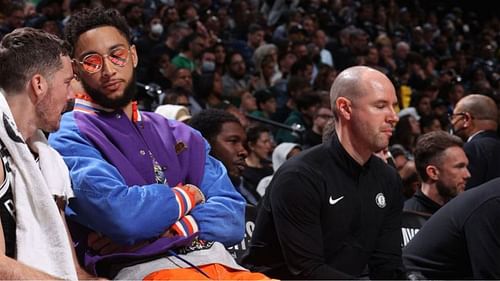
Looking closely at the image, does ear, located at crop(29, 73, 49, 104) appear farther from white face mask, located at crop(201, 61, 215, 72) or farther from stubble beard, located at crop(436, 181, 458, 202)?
white face mask, located at crop(201, 61, 215, 72)

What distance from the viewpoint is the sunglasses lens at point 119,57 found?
3557mm

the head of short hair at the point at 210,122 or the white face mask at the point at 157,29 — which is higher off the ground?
the head of short hair at the point at 210,122

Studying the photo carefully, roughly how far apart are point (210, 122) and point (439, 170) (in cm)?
149

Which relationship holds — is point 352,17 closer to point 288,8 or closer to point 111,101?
point 288,8

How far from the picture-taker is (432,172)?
19.0 ft

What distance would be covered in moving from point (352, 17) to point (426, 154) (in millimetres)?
10557

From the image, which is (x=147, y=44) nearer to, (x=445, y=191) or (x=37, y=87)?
(x=445, y=191)

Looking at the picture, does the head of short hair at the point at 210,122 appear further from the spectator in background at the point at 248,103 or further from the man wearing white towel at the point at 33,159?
the spectator in background at the point at 248,103

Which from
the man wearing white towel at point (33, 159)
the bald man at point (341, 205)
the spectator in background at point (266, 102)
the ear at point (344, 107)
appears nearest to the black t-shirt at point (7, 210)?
the man wearing white towel at point (33, 159)

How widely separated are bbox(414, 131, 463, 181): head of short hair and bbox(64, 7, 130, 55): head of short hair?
8.93 feet

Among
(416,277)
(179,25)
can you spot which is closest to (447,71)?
(179,25)

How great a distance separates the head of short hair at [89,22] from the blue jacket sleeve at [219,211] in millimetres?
655

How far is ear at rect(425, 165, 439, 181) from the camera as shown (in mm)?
5793

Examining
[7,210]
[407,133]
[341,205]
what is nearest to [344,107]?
[341,205]
